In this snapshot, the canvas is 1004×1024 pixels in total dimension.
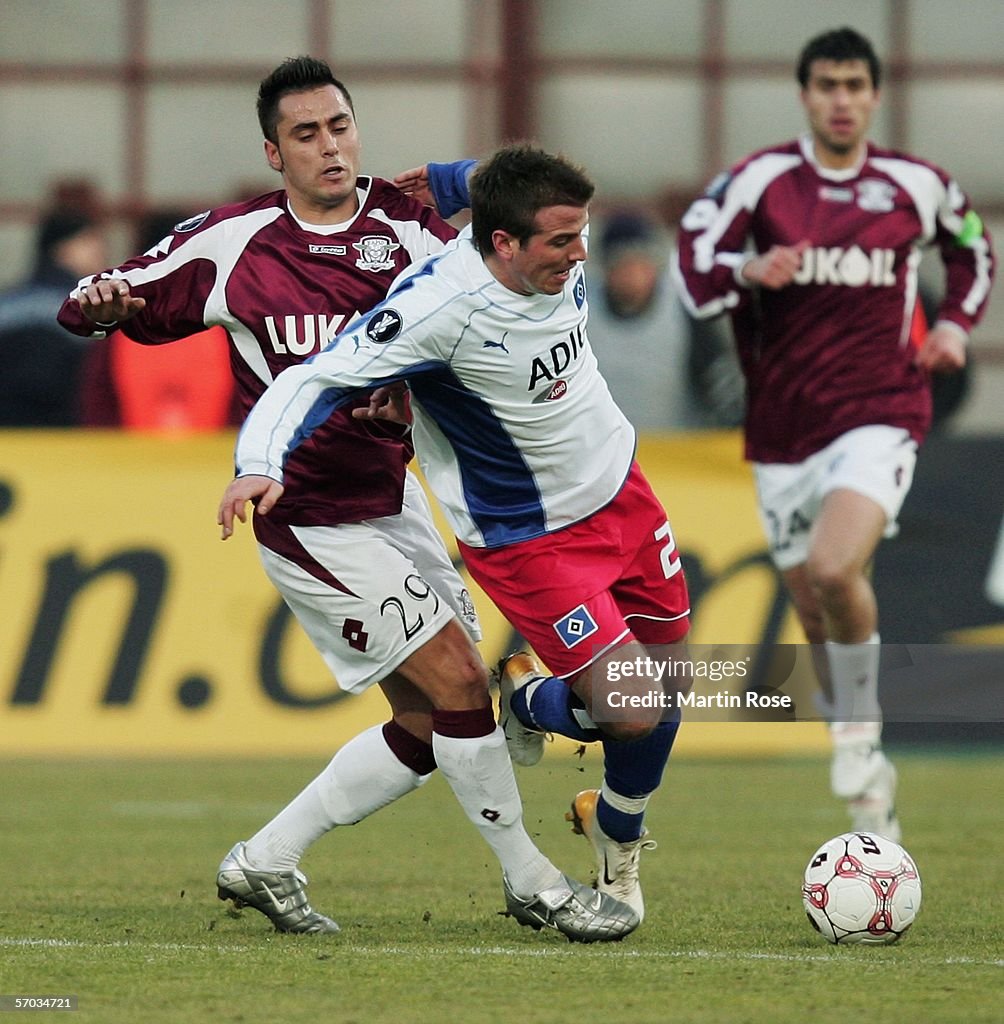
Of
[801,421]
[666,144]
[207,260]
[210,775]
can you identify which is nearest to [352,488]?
[207,260]

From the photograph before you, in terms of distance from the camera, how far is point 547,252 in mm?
5645

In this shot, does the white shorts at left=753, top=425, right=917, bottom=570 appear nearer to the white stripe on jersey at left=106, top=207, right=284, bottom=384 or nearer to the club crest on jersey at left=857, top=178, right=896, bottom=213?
the club crest on jersey at left=857, top=178, right=896, bottom=213

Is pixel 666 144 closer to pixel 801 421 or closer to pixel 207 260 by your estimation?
pixel 801 421

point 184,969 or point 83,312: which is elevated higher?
point 83,312

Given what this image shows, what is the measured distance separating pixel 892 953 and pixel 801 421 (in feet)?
10.8

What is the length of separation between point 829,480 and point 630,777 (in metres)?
2.54

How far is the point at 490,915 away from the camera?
6.38 metres

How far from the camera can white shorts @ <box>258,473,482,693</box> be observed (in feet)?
20.0

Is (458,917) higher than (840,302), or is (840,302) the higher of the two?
(840,302)

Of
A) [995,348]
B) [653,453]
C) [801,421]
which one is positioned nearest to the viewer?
[801,421]

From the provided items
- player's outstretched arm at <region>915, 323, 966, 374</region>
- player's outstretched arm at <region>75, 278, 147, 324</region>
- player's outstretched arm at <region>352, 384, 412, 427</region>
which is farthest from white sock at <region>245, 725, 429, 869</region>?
player's outstretched arm at <region>915, 323, 966, 374</region>

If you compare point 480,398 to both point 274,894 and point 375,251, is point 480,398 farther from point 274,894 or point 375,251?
point 274,894

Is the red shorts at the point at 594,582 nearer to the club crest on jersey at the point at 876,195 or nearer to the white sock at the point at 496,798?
the white sock at the point at 496,798

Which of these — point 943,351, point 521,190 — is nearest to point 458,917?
point 521,190
